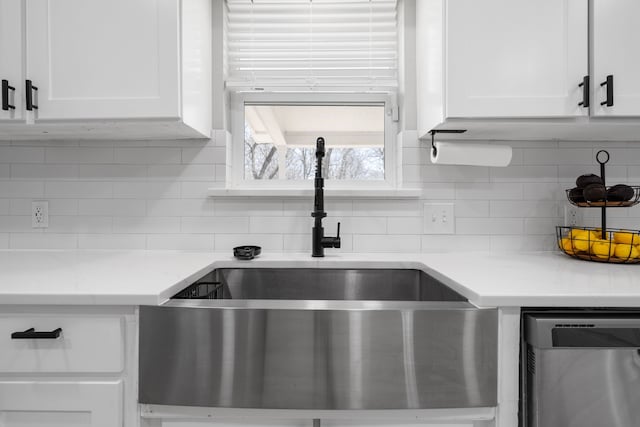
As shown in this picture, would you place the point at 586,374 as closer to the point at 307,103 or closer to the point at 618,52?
the point at 618,52

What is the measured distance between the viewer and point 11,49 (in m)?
1.26

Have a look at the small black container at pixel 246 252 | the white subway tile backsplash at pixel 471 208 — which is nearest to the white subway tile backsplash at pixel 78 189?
the small black container at pixel 246 252

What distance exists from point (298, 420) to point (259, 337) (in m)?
0.24

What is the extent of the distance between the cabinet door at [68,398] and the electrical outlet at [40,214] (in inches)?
34.5

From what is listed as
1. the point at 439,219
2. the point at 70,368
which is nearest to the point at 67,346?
the point at 70,368

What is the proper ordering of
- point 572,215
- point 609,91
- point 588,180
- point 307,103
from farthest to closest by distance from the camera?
point 307,103
point 572,215
point 588,180
point 609,91

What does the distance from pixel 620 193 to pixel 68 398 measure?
182cm

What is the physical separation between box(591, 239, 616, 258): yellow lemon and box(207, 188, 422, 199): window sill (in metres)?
0.63

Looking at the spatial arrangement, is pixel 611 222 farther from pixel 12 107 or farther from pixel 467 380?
pixel 12 107

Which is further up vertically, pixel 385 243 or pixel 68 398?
pixel 385 243

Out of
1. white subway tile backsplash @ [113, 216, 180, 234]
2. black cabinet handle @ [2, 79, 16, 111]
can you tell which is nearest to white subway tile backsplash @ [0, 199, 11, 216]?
white subway tile backsplash @ [113, 216, 180, 234]

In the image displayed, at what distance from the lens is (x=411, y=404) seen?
0.91 m

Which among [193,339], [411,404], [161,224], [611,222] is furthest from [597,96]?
[161,224]

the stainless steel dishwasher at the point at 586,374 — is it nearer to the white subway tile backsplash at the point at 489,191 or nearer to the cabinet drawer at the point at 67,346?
the white subway tile backsplash at the point at 489,191
